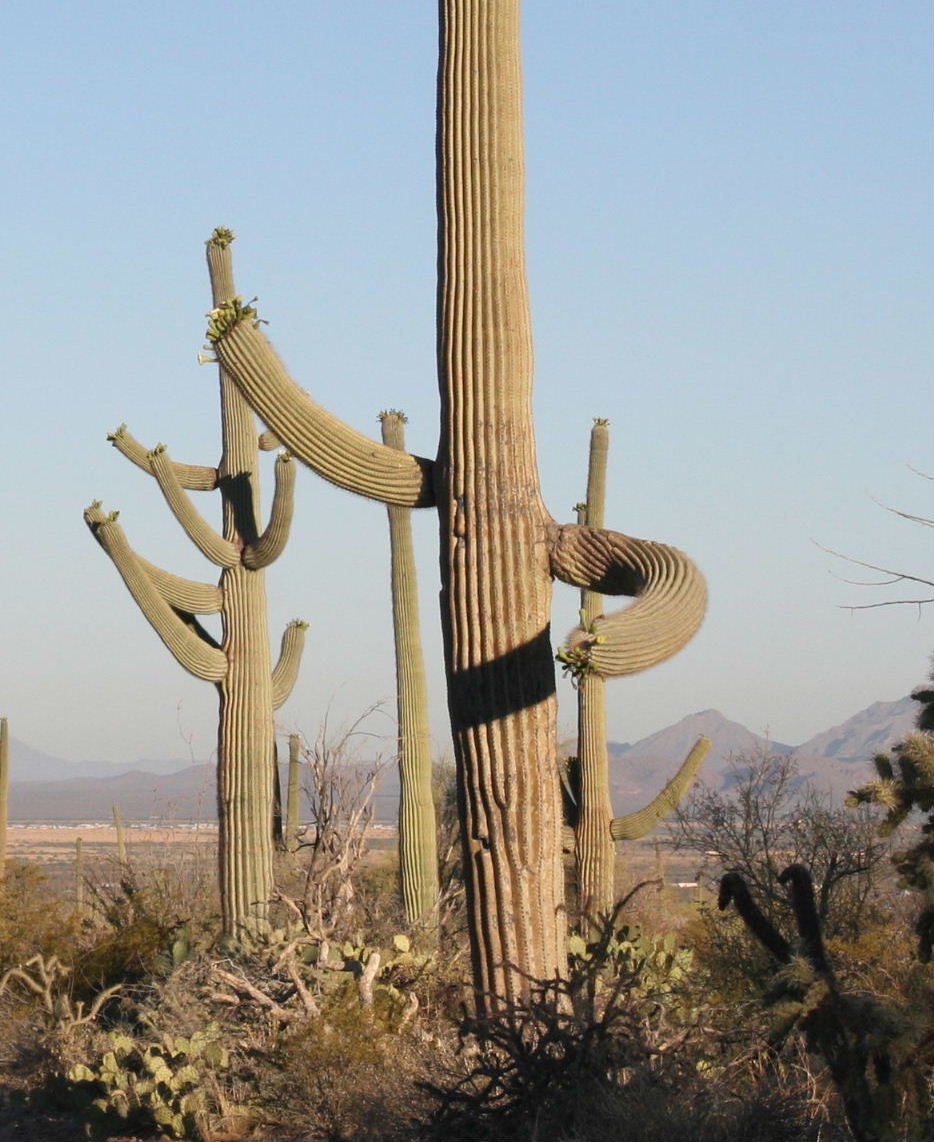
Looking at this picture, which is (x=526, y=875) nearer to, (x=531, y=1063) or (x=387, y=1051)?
(x=531, y=1063)

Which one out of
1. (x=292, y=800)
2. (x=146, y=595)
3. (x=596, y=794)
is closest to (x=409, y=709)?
(x=596, y=794)

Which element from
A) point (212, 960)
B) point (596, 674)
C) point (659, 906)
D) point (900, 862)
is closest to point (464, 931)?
point (212, 960)

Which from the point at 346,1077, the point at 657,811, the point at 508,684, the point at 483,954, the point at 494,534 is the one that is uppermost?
the point at 494,534

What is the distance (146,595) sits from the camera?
13.3 metres

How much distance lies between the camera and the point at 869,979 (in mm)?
10922

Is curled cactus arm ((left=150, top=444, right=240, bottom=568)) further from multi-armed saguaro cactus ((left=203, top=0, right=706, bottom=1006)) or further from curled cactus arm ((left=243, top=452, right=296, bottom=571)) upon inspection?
multi-armed saguaro cactus ((left=203, top=0, right=706, bottom=1006))

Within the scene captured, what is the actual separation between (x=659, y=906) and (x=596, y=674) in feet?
66.1

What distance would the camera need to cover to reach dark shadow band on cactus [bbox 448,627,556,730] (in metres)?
7.38

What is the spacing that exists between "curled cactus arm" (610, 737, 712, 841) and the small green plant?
28.2ft

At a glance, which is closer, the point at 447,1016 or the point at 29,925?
the point at 447,1016

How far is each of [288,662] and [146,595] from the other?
211 centimetres

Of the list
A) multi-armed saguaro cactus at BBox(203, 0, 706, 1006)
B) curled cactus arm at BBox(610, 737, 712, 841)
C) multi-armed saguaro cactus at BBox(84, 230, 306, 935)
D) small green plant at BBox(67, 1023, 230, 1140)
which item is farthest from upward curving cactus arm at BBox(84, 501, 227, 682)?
curled cactus arm at BBox(610, 737, 712, 841)

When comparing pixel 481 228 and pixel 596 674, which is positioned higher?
pixel 481 228

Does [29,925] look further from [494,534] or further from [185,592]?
[494,534]
